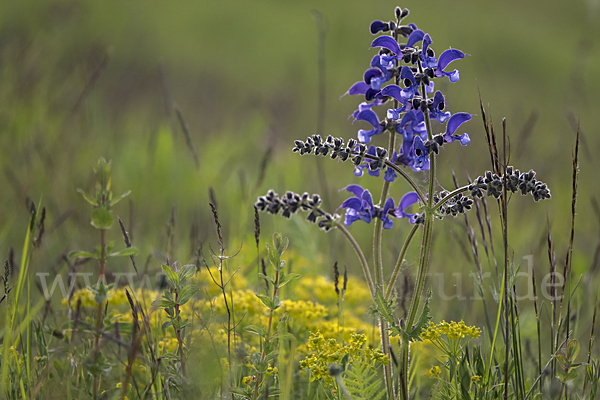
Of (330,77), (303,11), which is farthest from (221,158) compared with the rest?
(303,11)

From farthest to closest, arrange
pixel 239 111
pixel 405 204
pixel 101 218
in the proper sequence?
pixel 239 111
pixel 405 204
pixel 101 218

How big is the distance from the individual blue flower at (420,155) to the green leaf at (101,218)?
0.91m

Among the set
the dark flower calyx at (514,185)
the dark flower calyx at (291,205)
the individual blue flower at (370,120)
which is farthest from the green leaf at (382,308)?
the individual blue flower at (370,120)

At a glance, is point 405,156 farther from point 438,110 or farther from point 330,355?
point 330,355

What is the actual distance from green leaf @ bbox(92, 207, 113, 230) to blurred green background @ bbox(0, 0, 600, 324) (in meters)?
0.71

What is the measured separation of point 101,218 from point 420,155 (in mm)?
952

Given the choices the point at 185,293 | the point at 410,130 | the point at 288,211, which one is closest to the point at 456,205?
the point at 410,130

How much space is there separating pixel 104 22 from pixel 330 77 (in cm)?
414

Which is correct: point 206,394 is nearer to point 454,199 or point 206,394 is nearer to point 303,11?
point 454,199

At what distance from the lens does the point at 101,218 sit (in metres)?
1.29

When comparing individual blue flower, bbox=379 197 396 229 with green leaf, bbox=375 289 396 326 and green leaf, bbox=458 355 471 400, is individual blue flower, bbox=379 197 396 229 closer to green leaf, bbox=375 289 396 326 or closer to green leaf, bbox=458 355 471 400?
green leaf, bbox=375 289 396 326

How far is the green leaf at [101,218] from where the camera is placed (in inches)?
50.3

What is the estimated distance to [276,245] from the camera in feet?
5.11

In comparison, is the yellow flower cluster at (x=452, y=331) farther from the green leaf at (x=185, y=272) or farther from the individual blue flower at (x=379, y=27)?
the individual blue flower at (x=379, y=27)
